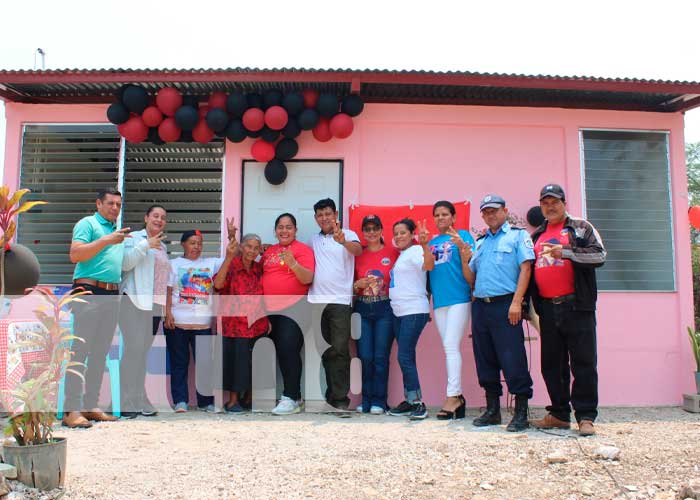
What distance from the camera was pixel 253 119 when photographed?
573 cm

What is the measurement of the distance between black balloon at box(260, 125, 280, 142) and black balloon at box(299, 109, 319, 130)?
28cm

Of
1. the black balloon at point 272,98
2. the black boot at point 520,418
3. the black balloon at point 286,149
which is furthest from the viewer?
the black balloon at point 286,149

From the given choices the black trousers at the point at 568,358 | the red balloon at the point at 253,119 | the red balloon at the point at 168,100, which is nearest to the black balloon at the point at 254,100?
the red balloon at the point at 253,119

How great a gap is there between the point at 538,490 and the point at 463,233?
2.67m

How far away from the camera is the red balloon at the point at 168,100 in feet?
19.0

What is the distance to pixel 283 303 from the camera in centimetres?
543

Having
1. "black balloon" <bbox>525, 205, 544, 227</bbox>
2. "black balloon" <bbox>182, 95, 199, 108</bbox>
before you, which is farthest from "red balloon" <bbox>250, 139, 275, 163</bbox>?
"black balloon" <bbox>525, 205, 544, 227</bbox>

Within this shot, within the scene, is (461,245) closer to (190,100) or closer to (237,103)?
(237,103)

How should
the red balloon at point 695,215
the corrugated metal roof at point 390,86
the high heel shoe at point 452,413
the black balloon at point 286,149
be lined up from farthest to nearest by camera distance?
the red balloon at point 695,215, the black balloon at point 286,149, the corrugated metal roof at point 390,86, the high heel shoe at point 452,413

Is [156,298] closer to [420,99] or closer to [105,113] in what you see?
[105,113]

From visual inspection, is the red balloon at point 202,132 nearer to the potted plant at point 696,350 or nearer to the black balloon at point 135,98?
the black balloon at point 135,98

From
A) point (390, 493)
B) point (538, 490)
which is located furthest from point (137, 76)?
point (538, 490)

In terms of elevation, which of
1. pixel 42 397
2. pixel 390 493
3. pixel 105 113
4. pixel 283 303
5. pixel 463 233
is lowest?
pixel 390 493

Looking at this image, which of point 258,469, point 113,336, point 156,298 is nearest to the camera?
point 258,469
